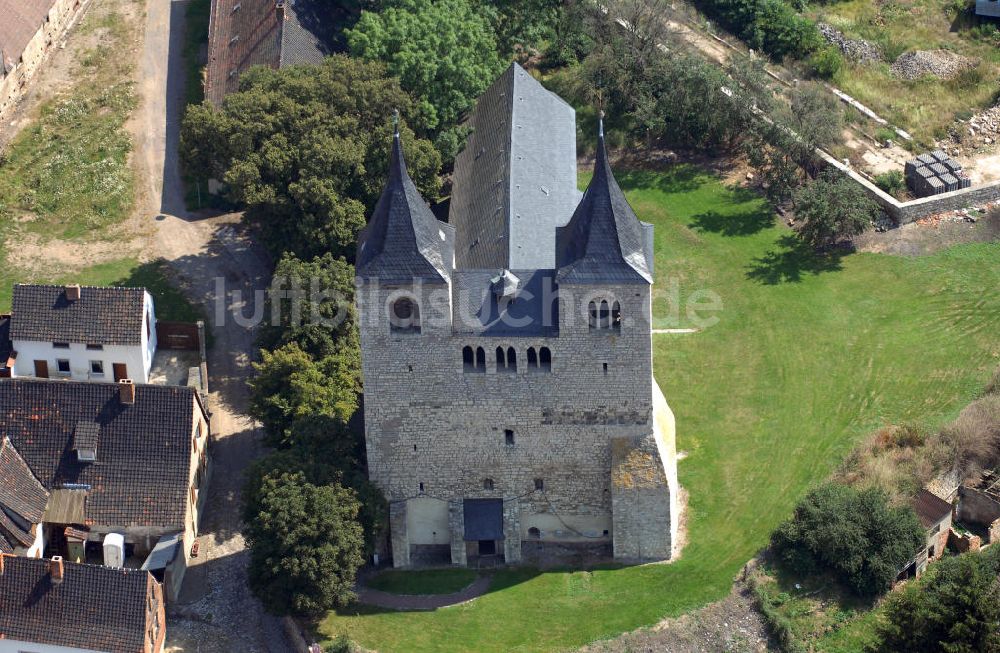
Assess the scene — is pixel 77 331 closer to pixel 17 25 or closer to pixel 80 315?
pixel 80 315

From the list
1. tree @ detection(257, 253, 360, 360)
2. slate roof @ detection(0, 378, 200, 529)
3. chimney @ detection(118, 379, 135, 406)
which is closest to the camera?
slate roof @ detection(0, 378, 200, 529)

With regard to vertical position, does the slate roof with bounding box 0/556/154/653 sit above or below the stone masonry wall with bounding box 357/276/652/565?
below

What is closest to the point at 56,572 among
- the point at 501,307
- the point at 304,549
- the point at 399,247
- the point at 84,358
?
the point at 304,549

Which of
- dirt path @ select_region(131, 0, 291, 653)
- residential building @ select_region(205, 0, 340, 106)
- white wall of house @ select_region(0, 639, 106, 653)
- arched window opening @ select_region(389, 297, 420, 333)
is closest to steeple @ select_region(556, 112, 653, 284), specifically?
arched window opening @ select_region(389, 297, 420, 333)

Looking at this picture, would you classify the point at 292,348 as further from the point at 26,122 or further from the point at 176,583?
the point at 26,122

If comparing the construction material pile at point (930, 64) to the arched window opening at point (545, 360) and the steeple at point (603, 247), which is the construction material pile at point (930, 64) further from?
the arched window opening at point (545, 360)

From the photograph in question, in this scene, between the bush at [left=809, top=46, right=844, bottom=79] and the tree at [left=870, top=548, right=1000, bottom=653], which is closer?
the tree at [left=870, top=548, right=1000, bottom=653]

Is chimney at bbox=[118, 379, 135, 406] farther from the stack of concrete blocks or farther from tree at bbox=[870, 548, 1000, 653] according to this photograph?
the stack of concrete blocks

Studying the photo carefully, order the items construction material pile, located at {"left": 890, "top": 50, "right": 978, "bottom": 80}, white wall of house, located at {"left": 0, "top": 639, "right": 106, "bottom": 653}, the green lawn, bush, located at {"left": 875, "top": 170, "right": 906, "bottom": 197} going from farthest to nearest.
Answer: construction material pile, located at {"left": 890, "top": 50, "right": 978, "bottom": 80} → bush, located at {"left": 875, "top": 170, "right": 906, "bottom": 197} → the green lawn → white wall of house, located at {"left": 0, "top": 639, "right": 106, "bottom": 653}

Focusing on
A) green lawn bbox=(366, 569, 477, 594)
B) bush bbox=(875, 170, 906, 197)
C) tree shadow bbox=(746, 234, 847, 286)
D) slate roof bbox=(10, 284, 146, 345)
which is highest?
bush bbox=(875, 170, 906, 197)

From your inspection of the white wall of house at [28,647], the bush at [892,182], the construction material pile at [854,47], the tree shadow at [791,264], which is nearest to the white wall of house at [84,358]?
the white wall of house at [28,647]
